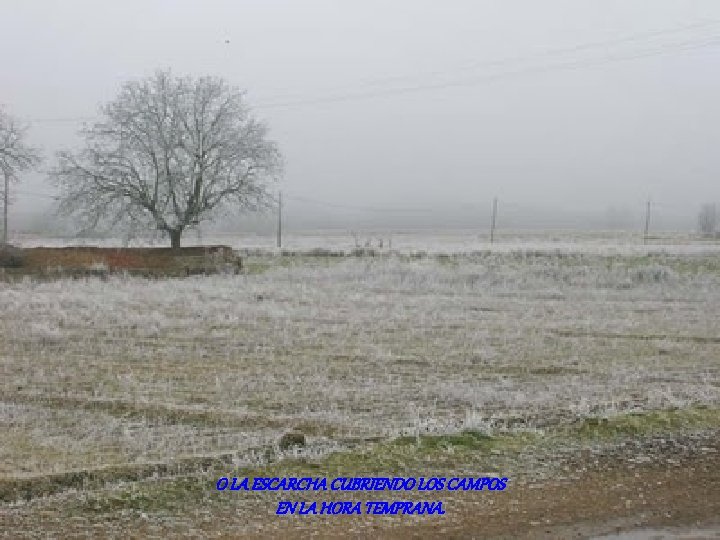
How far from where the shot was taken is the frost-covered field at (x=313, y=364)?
8484 millimetres

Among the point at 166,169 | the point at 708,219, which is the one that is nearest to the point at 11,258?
the point at 166,169

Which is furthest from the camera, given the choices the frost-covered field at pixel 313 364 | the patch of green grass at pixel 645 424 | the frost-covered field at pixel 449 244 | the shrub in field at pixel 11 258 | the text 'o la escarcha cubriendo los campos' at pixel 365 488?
the frost-covered field at pixel 449 244

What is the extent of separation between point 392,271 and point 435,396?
23.9 m

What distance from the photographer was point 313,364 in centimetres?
1283

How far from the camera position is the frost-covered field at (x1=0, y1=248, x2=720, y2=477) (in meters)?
8.48

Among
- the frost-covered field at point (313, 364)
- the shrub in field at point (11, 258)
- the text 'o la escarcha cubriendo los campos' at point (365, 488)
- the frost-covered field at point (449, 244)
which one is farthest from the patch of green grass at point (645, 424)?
the frost-covered field at point (449, 244)

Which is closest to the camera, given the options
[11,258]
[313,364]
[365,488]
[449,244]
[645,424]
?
[365,488]

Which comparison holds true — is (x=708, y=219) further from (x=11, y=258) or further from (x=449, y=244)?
(x=11, y=258)

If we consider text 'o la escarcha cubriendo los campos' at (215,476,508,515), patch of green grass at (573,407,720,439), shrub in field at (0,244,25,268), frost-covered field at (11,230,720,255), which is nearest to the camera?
text 'o la escarcha cubriendo los campos' at (215,476,508,515)

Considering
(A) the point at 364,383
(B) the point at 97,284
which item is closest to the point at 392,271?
(B) the point at 97,284

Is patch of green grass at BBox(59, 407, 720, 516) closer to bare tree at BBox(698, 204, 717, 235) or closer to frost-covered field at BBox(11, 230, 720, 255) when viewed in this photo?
frost-covered field at BBox(11, 230, 720, 255)

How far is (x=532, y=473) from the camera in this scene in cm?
675

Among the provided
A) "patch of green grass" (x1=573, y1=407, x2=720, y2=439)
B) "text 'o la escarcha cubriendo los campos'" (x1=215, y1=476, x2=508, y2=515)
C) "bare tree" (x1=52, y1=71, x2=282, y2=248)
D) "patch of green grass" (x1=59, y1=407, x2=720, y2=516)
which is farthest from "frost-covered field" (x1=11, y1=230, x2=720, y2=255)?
"text 'o la escarcha cubriendo los campos'" (x1=215, y1=476, x2=508, y2=515)

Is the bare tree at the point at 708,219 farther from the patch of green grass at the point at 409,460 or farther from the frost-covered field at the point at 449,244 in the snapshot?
the patch of green grass at the point at 409,460
